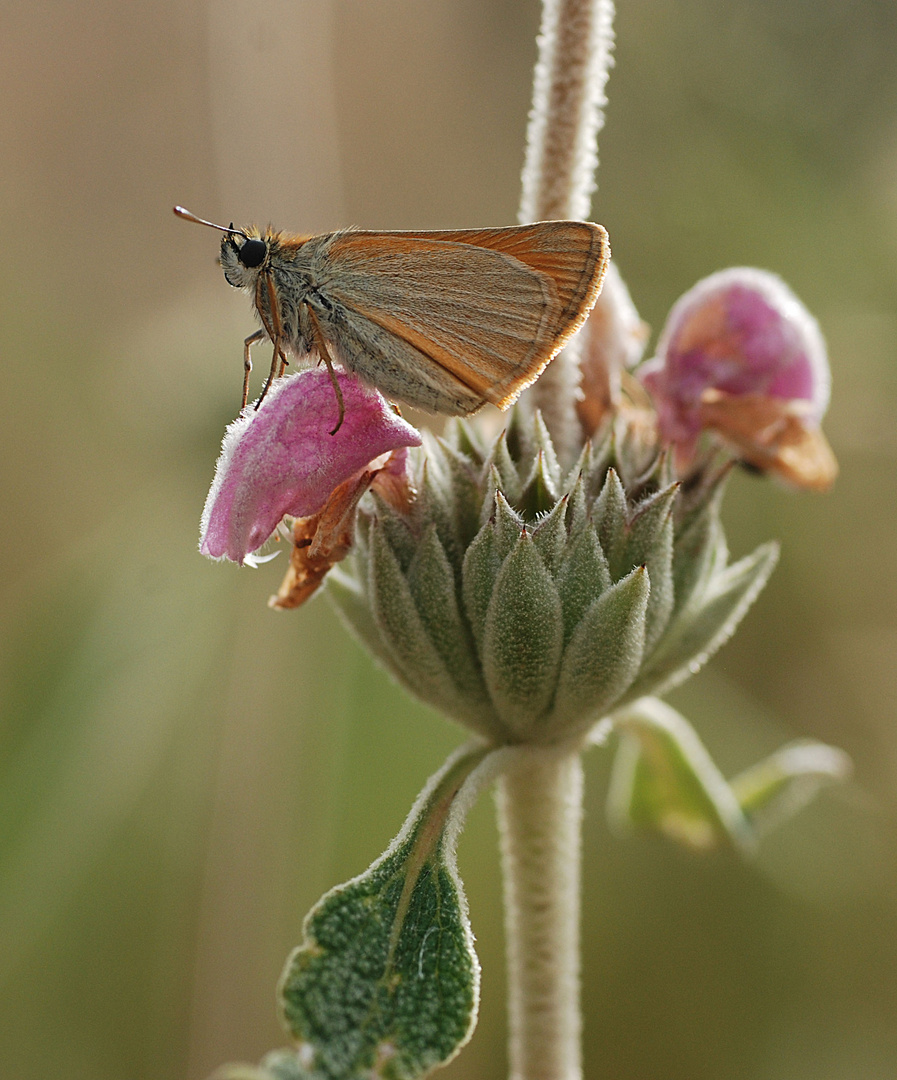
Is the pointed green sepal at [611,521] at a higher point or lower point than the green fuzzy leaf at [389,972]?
higher

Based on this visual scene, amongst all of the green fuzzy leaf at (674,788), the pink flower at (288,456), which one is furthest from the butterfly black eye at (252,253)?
the green fuzzy leaf at (674,788)

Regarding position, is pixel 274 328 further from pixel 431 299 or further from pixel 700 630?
pixel 700 630

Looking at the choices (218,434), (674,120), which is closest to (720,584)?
(218,434)

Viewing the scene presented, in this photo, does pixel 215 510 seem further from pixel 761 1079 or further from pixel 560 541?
pixel 761 1079

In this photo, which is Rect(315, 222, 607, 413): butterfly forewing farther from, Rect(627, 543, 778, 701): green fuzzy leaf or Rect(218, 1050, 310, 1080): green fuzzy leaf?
Rect(218, 1050, 310, 1080): green fuzzy leaf

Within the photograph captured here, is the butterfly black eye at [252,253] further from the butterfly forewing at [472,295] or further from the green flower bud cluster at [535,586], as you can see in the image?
the green flower bud cluster at [535,586]

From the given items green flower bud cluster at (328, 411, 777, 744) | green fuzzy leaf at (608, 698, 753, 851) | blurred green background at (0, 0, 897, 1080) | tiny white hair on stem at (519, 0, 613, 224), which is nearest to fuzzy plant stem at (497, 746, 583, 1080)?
green flower bud cluster at (328, 411, 777, 744)
